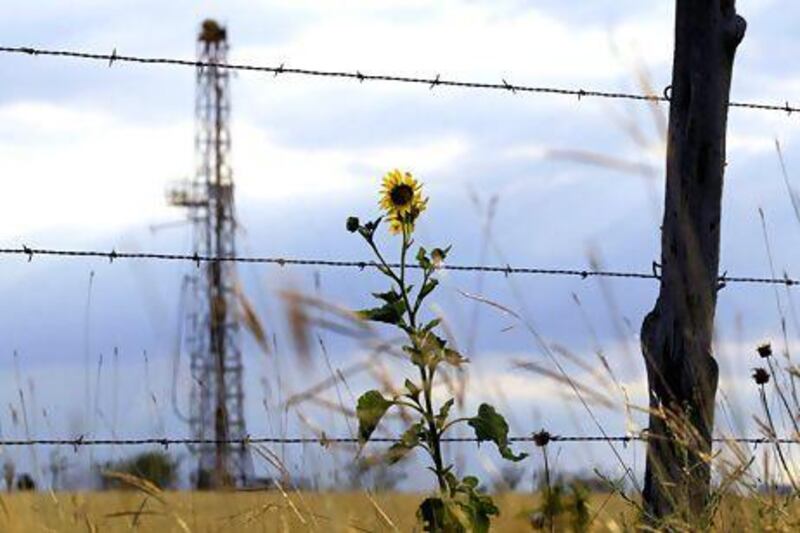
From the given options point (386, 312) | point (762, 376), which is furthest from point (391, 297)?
point (762, 376)

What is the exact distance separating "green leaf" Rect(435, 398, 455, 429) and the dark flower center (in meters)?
0.55

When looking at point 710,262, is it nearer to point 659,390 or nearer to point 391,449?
point 659,390

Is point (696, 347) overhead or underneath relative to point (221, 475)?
overhead

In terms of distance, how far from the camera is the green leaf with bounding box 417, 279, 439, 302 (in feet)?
13.6

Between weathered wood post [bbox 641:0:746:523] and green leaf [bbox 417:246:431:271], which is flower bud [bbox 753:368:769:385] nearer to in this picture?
weathered wood post [bbox 641:0:746:523]

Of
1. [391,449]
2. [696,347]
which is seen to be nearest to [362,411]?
[391,449]

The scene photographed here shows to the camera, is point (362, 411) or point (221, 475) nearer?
point (362, 411)

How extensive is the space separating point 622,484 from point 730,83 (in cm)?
141

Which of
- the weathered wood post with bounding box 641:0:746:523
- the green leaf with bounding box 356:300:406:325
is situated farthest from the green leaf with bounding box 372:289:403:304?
the weathered wood post with bounding box 641:0:746:523

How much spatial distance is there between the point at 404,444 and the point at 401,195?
67 centimetres

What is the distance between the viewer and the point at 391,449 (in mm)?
4090

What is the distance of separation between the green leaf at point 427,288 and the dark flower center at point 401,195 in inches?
10.6

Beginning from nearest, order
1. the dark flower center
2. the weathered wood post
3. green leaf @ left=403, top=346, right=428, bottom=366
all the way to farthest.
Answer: green leaf @ left=403, top=346, right=428, bottom=366 < the dark flower center < the weathered wood post

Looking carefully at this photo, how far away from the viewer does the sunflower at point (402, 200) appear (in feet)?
14.1
